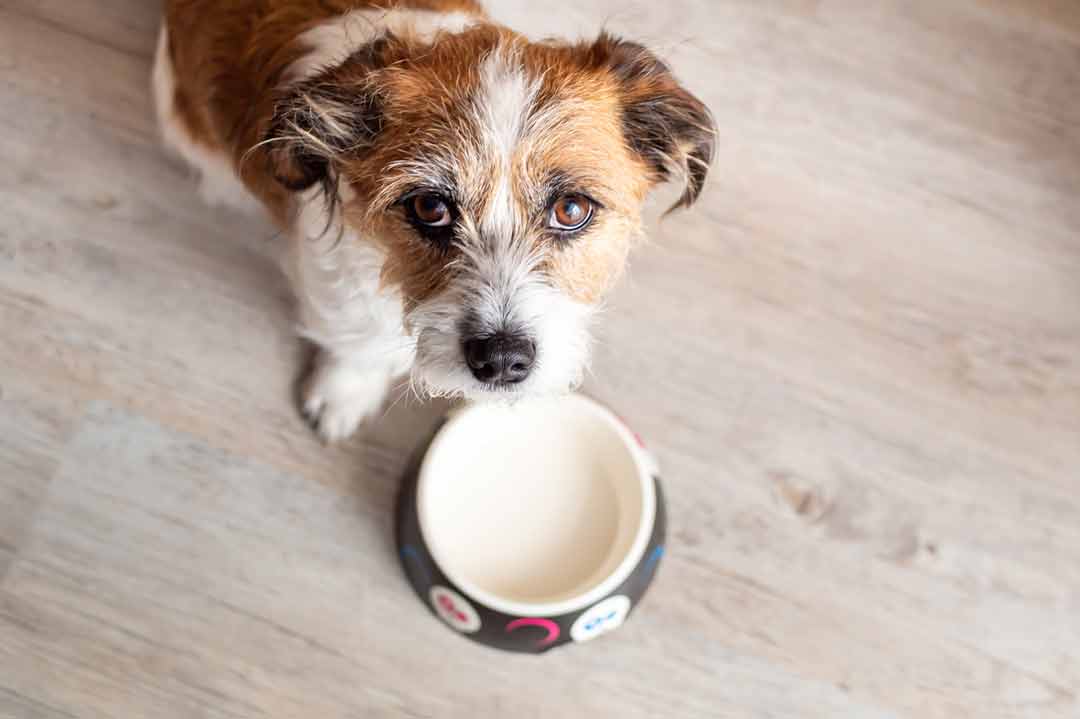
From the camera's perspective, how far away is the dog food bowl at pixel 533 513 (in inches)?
68.8

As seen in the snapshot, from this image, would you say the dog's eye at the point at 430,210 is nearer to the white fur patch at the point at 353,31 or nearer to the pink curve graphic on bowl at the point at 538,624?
the white fur patch at the point at 353,31

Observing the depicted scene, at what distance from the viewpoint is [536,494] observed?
192 centimetres

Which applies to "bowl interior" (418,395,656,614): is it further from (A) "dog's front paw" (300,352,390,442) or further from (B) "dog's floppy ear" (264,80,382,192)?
(B) "dog's floppy ear" (264,80,382,192)

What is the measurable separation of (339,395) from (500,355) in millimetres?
700

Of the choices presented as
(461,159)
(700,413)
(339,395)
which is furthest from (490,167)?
(700,413)

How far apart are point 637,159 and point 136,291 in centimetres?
Result: 120

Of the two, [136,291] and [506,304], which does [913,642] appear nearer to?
[506,304]

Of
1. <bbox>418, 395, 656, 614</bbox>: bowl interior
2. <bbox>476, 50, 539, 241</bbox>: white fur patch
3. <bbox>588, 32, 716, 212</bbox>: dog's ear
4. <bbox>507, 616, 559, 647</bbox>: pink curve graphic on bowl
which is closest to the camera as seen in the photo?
<bbox>476, 50, 539, 241</bbox>: white fur patch

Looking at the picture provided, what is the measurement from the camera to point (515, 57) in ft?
4.37

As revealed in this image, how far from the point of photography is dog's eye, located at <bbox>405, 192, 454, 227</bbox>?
135 cm

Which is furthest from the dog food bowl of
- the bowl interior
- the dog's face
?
the dog's face

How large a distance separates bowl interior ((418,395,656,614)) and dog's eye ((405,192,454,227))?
0.54 metres

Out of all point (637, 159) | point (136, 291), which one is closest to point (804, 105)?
point (637, 159)

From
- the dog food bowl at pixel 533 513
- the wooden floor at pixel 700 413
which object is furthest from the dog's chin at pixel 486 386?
the wooden floor at pixel 700 413
